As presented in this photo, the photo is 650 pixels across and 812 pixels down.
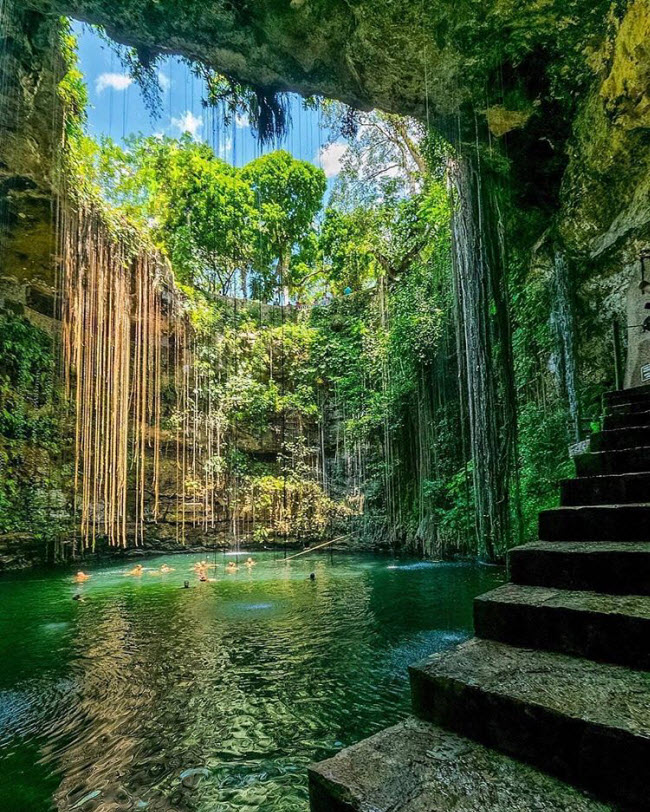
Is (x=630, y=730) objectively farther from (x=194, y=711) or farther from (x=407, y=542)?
(x=407, y=542)

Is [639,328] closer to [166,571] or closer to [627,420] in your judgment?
[627,420]

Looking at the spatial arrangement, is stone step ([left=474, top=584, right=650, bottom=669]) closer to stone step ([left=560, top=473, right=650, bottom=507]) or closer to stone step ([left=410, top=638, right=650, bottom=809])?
stone step ([left=410, top=638, right=650, bottom=809])

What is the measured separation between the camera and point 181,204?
11.5 meters

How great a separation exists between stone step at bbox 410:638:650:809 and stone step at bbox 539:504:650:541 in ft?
2.08

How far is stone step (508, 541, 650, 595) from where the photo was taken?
132 cm

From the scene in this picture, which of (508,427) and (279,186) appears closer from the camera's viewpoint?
(508,427)

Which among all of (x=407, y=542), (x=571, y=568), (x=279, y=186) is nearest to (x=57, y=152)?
(x=279, y=186)

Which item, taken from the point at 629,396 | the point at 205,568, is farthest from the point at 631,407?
the point at 205,568

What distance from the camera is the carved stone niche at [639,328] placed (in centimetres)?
442

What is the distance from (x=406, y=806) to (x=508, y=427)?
526cm

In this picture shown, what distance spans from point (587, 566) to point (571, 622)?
0.95 feet

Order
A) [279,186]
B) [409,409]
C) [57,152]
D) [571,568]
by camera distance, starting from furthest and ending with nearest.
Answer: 1. [279,186]
2. [409,409]
3. [57,152]
4. [571,568]

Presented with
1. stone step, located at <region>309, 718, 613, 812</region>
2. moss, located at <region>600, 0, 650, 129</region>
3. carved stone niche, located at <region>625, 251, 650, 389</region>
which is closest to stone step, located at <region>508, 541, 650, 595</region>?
stone step, located at <region>309, 718, 613, 812</region>

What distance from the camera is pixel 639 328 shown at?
4512 millimetres
